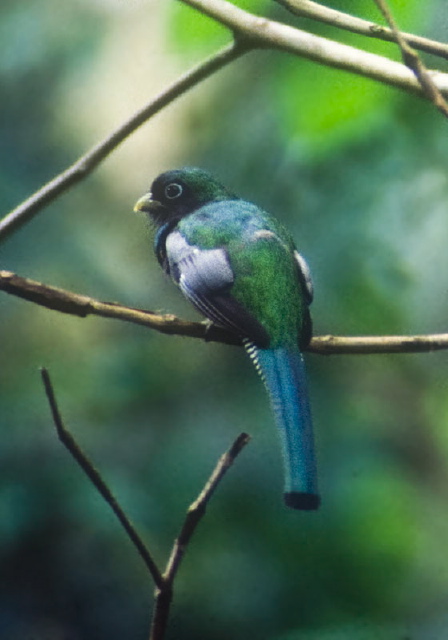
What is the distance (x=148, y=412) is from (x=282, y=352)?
19.7 inches

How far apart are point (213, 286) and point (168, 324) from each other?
16 centimetres

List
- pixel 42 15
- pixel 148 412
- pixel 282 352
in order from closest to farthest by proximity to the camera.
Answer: pixel 282 352 → pixel 148 412 → pixel 42 15

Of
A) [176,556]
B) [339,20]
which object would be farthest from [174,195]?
[176,556]

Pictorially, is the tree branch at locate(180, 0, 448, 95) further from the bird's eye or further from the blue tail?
the blue tail

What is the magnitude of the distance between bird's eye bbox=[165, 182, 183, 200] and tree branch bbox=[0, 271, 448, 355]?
0.36m

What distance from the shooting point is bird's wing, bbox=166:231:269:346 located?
5.97 ft

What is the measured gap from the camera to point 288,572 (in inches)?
82.5

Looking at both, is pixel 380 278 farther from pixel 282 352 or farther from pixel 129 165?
A: pixel 129 165

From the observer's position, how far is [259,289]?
1849 millimetres

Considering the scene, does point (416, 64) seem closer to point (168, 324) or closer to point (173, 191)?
point (168, 324)

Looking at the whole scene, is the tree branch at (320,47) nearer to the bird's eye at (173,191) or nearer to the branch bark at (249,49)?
the branch bark at (249,49)

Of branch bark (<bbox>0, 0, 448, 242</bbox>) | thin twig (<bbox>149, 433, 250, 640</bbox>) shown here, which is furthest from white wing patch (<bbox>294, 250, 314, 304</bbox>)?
thin twig (<bbox>149, 433, 250, 640</bbox>)

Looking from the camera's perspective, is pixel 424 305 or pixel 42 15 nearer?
pixel 424 305

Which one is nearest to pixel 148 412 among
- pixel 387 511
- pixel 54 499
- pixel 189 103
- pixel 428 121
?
pixel 54 499
